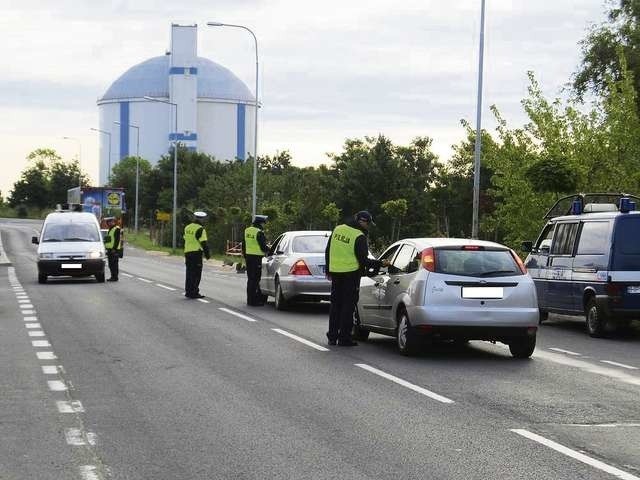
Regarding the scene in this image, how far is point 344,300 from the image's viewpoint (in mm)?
15945

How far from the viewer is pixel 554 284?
2038 cm

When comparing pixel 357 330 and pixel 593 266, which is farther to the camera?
pixel 593 266

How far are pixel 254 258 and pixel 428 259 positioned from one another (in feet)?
31.9

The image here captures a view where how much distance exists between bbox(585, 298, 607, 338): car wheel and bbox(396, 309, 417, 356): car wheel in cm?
466

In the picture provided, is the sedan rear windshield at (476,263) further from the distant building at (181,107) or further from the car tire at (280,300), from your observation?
the distant building at (181,107)

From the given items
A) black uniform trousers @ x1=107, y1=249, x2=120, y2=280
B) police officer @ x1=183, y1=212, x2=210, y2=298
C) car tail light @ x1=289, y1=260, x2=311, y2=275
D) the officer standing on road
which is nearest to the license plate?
the officer standing on road

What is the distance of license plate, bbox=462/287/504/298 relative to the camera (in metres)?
14.4

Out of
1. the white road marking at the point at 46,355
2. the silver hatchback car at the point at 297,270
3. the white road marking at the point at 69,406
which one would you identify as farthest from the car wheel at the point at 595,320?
the white road marking at the point at 69,406

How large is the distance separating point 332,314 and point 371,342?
0.93 meters

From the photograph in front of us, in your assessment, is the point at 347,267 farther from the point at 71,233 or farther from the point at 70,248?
the point at 71,233

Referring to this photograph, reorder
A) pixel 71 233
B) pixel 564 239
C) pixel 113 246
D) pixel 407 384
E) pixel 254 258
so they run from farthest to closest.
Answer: pixel 113 246
pixel 71 233
pixel 254 258
pixel 564 239
pixel 407 384

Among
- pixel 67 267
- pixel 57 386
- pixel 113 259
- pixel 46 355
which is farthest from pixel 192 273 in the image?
pixel 57 386

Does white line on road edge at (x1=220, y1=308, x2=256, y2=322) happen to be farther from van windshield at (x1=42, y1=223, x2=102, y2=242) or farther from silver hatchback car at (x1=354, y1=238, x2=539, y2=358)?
van windshield at (x1=42, y1=223, x2=102, y2=242)

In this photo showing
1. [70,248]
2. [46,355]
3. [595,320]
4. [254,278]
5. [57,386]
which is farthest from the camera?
[70,248]
